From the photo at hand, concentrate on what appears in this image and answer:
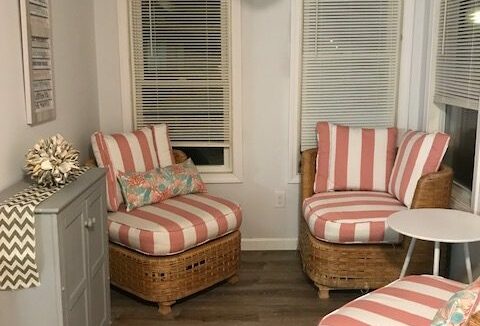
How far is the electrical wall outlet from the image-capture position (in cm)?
388

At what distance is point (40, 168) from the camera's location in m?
2.26

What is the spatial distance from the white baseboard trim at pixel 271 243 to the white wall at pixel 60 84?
1.33 meters

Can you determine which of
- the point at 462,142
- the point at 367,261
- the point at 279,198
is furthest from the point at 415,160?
the point at 279,198

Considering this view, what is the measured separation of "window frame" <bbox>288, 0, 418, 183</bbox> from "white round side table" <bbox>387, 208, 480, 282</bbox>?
1207 mm

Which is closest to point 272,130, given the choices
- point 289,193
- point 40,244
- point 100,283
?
point 289,193

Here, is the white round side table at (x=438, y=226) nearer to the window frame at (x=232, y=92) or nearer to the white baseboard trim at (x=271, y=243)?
the white baseboard trim at (x=271, y=243)

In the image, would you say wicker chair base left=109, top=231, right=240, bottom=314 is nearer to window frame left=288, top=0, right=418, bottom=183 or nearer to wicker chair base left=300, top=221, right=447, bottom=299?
A: wicker chair base left=300, top=221, right=447, bottom=299

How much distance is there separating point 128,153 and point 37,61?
35.2 inches

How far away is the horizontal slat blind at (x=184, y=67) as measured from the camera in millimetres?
3695

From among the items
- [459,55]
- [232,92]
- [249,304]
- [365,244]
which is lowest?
[249,304]

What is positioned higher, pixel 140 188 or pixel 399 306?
pixel 140 188

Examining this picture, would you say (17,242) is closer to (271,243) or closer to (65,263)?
(65,263)

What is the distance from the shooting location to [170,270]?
9.62 ft

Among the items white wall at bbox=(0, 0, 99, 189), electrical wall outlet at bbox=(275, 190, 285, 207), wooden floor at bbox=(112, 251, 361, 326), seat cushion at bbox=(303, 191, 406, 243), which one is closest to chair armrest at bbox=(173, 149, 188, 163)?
white wall at bbox=(0, 0, 99, 189)
